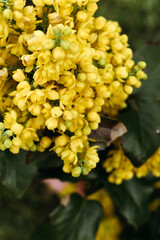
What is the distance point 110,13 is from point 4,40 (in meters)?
1.20

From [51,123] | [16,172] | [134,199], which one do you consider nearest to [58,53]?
[51,123]

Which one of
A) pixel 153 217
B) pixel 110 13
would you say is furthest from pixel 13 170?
pixel 110 13

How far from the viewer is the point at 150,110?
75 cm

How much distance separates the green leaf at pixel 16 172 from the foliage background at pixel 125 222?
0.62 meters

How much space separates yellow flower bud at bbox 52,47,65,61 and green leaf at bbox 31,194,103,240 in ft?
2.01

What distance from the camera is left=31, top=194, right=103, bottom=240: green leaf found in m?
0.92

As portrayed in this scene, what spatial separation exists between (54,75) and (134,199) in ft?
1.97

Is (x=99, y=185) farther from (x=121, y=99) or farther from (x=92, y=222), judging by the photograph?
(x=121, y=99)

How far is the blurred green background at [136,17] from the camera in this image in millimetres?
1577

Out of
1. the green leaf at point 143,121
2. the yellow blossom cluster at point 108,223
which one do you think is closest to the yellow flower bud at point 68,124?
the green leaf at point 143,121

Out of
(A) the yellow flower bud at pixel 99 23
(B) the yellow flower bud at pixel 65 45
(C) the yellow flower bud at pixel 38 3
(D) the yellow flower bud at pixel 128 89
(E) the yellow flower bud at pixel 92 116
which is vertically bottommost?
(E) the yellow flower bud at pixel 92 116

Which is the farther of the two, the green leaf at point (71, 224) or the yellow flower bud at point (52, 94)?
the green leaf at point (71, 224)

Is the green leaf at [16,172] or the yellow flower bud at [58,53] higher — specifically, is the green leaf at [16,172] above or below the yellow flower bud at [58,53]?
below

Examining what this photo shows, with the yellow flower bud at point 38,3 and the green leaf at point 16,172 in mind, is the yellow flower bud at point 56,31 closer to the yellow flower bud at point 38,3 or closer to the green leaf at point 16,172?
the yellow flower bud at point 38,3
